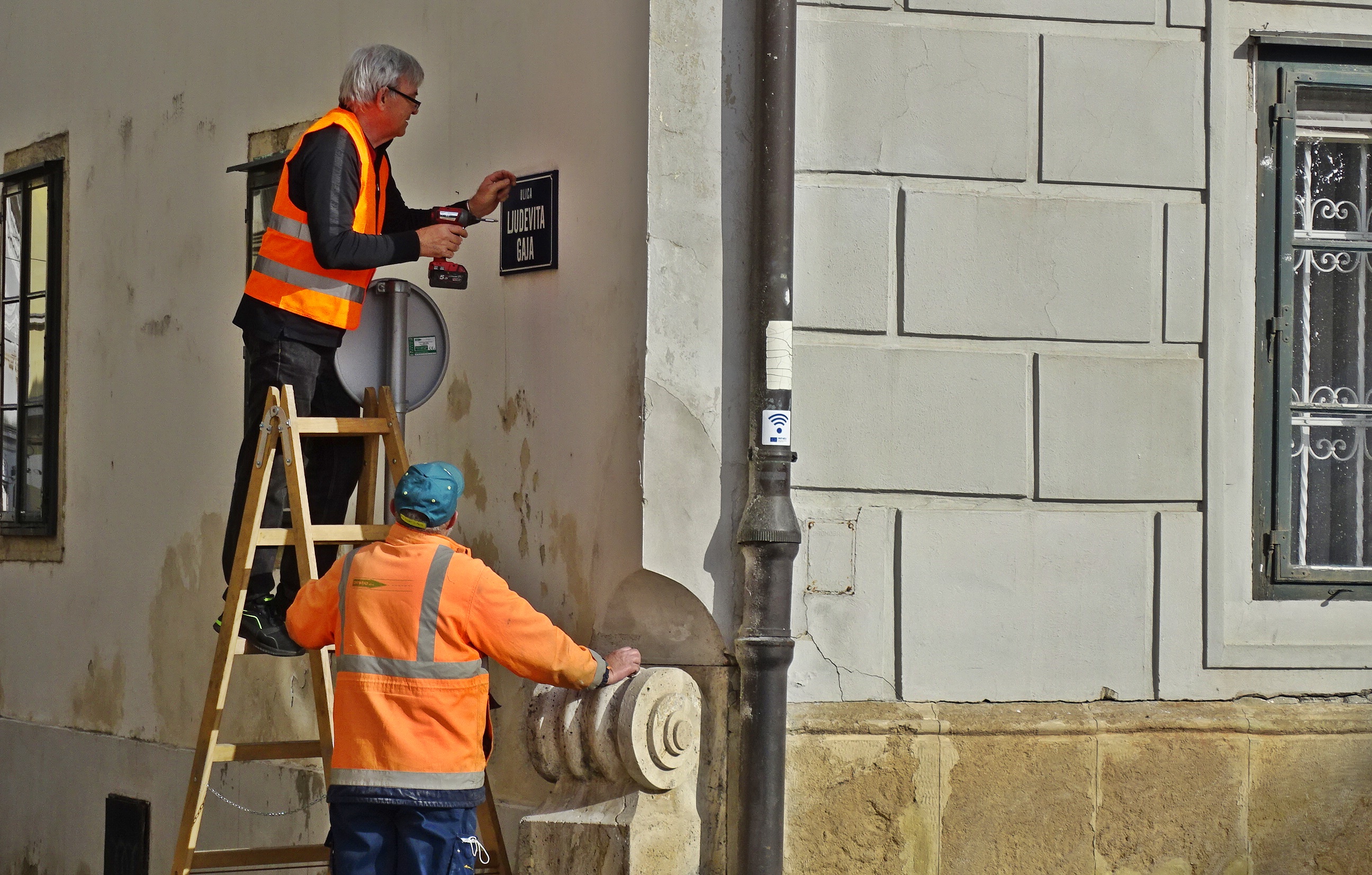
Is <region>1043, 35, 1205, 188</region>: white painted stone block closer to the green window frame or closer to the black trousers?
the green window frame

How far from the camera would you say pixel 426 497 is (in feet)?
14.2

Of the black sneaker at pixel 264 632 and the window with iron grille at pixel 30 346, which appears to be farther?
the window with iron grille at pixel 30 346

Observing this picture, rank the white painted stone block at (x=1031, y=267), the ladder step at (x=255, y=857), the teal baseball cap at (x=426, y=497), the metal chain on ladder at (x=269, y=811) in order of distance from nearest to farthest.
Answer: the teal baseball cap at (x=426, y=497) < the ladder step at (x=255, y=857) < the white painted stone block at (x=1031, y=267) < the metal chain on ladder at (x=269, y=811)

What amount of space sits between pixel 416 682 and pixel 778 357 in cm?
153

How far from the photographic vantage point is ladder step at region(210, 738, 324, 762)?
15.5 ft

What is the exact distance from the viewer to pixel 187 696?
7.28 meters

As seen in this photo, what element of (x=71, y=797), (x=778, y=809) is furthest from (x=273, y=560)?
(x=71, y=797)

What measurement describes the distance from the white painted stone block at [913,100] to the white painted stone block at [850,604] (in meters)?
1.13

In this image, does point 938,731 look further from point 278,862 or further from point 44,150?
point 44,150

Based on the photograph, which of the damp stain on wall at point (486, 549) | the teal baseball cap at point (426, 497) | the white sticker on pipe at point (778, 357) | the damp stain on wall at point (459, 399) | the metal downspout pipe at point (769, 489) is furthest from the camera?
the damp stain on wall at point (459, 399)

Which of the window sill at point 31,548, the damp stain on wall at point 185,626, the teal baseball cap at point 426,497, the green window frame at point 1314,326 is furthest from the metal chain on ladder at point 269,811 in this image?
the green window frame at point 1314,326

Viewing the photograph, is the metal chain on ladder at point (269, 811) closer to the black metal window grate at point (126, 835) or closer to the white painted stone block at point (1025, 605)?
the black metal window grate at point (126, 835)

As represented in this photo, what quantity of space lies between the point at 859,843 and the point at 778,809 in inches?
12.5

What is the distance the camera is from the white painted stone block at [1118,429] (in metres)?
5.37
